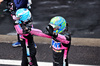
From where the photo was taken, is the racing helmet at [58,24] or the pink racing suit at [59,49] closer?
the racing helmet at [58,24]

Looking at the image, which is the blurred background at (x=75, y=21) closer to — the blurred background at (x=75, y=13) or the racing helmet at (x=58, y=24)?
the blurred background at (x=75, y=13)

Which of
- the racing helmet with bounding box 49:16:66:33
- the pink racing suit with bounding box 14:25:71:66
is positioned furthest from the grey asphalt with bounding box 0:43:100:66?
the racing helmet with bounding box 49:16:66:33

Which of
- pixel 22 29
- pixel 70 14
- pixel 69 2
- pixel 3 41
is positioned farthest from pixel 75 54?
pixel 3 41

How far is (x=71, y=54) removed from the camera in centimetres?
391

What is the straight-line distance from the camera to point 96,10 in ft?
13.6

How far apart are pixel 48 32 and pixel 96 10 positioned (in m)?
2.54

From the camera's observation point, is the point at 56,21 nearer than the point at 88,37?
Yes

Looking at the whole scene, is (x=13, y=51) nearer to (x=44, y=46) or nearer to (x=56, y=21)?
(x=44, y=46)

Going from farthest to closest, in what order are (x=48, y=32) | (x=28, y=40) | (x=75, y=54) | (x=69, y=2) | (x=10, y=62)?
(x=69, y=2)
(x=75, y=54)
(x=10, y=62)
(x=28, y=40)
(x=48, y=32)

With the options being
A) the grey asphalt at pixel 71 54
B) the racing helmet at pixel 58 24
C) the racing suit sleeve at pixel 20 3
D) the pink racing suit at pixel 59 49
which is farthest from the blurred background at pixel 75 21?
the racing helmet at pixel 58 24

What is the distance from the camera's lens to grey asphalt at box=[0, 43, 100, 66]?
3631 millimetres

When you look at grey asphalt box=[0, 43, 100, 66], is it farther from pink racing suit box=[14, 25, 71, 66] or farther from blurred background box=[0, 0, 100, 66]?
pink racing suit box=[14, 25, 71, 66]

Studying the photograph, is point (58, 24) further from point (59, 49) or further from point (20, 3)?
point (20, 3)

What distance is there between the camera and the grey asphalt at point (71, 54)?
3.63 meters
